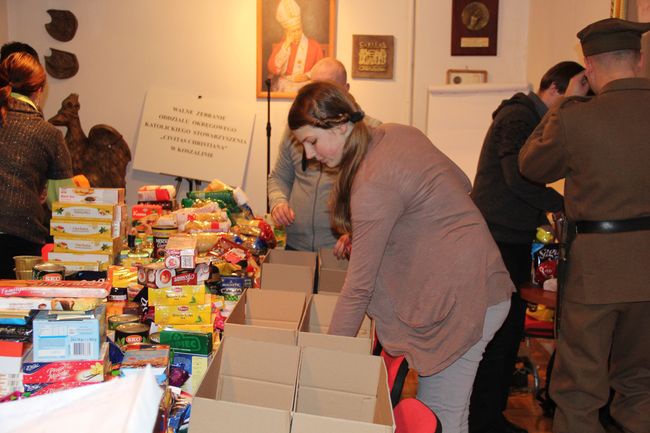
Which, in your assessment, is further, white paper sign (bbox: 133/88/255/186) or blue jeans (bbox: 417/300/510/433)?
white paper sign (bbox: 133/88/255/186)

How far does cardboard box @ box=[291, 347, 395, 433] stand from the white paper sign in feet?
11.3

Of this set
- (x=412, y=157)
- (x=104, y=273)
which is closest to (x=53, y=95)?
(x=104, y=273)

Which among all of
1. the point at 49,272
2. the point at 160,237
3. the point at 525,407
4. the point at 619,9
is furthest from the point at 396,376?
the point at 619,9

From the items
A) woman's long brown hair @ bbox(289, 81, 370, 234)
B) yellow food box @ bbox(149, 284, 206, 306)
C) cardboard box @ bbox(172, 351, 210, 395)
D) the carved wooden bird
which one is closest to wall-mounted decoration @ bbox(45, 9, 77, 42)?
the carved wooden bird

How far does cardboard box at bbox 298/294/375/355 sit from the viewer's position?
1.44m

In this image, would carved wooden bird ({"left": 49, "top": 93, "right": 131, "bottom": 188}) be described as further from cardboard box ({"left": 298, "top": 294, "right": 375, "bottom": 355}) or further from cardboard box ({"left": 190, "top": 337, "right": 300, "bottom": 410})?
cardboard box ({"left": 190, "top": 337, "right": 300, "bottom": 410})

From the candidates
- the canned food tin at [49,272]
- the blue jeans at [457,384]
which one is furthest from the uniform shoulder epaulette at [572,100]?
the canned food tin at [49,272]

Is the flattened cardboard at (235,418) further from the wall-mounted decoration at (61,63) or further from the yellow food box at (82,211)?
the wall-mounted decoration at (61,63)

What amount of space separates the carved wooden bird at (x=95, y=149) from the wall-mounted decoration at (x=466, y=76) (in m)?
2.51

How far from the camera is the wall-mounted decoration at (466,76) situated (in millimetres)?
4547

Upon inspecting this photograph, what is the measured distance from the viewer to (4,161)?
83.8 inches

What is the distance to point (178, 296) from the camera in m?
1.59

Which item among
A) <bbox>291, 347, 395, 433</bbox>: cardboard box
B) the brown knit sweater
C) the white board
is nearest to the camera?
<bbox>291, 347, 395, 433</bbox>: cardboard box

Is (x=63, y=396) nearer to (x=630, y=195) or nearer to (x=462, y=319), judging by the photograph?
(x=462, y=319)
